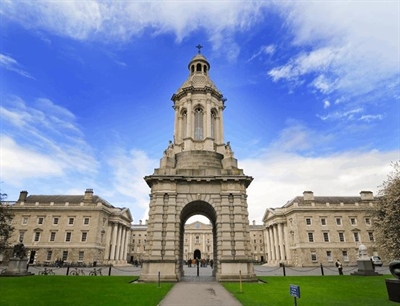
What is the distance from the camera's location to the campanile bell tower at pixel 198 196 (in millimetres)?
21312

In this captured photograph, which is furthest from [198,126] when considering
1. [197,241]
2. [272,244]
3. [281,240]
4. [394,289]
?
[197,241]

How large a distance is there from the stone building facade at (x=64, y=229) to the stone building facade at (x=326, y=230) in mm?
40704

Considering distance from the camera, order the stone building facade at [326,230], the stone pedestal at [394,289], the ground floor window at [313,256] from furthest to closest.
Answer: the stone building facade at [326,230]
the ground floor window at [313,256]
the stone pedestal at [394,289]

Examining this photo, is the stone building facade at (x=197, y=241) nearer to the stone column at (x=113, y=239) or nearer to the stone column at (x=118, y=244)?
the stone column at (x=118, y=244)

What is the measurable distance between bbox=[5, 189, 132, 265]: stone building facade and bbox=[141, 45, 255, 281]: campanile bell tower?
37548 mm

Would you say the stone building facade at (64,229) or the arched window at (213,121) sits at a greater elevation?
the arched window at (213,121)

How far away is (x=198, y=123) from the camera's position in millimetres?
28641

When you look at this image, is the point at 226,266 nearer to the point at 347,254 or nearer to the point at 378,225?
A: the point at 378,225

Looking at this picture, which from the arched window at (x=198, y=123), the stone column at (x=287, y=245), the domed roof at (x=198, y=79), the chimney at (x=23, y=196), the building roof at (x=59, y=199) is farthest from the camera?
the building roof at (x=59, y=199)

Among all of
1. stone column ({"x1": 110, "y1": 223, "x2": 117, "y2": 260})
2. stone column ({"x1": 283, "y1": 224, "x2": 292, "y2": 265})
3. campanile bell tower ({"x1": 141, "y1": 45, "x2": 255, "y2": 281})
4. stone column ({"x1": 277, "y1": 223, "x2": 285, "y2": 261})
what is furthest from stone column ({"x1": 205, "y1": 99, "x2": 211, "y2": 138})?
stone column ({"x1": 110, "y1": 223, "x2": 117, "y2": 260})

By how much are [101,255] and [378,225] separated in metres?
52.0

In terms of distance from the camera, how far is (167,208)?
2284 cm

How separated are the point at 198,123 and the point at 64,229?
4362 centimetres

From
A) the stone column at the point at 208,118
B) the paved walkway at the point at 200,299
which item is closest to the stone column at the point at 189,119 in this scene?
the stone column at the point at 208,118
